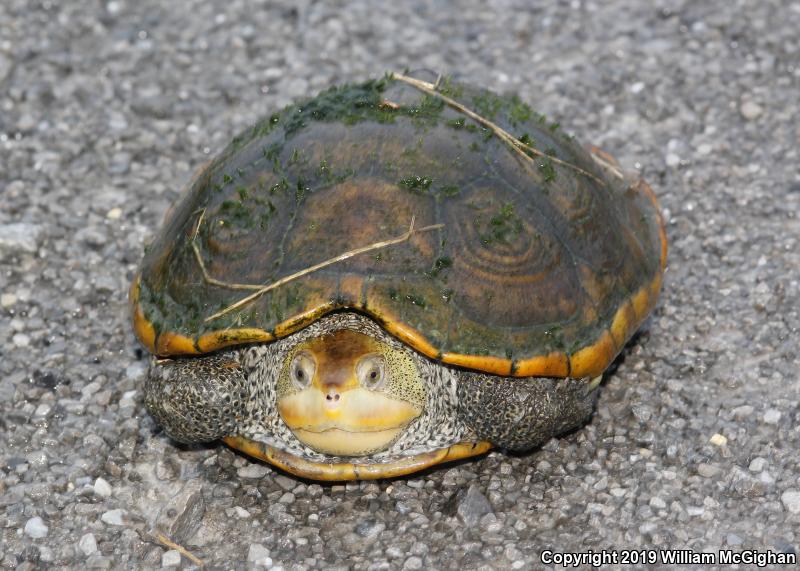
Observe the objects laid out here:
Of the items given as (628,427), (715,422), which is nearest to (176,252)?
(628,427)

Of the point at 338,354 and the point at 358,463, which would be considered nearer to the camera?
the point at 338,354

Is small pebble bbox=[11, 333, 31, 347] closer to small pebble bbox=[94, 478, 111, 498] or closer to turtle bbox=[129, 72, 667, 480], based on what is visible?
turtle bbox=[129, 72, 667, 480]

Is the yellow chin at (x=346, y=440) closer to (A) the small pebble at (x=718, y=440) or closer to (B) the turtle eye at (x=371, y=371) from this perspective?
(B) the turtle eye at (x=371, y=371)

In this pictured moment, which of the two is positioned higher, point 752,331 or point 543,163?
point 543,163

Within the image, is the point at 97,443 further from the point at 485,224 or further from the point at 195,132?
the point at 195,132

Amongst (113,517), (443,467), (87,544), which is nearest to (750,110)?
(443,467)

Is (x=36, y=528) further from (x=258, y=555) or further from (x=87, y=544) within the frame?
(x=258, y=555)

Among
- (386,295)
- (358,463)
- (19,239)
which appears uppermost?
(386,295)
